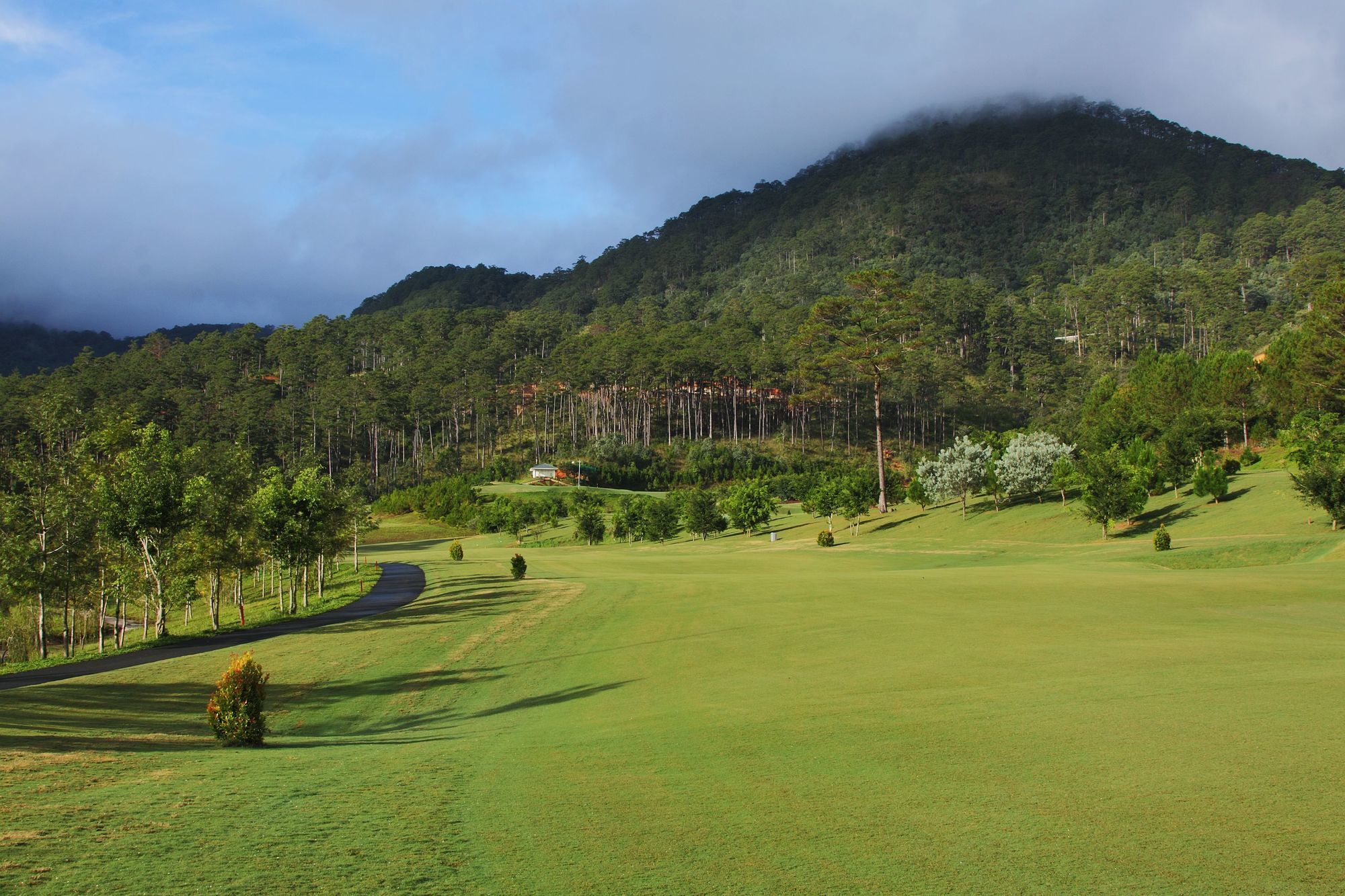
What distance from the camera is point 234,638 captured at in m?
26.1

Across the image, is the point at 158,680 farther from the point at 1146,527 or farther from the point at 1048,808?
the point at 1146,527

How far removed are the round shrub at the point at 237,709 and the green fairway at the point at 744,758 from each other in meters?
0.60

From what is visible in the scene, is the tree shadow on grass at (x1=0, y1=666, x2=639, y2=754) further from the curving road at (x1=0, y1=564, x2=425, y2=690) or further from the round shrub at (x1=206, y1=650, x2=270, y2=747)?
the curving road at (x1=0, y1=564, x2=425, y2=690)

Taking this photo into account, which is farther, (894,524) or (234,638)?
(894,524)

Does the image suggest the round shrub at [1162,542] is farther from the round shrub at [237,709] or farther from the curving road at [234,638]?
the round shrub at [237,709]

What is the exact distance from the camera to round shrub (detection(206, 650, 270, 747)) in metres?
Result: 11.7

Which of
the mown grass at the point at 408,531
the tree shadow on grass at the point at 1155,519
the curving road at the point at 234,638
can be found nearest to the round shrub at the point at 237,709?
the curving road at the point at 234,638

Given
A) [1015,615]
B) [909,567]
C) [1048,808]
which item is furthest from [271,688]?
[909,567]

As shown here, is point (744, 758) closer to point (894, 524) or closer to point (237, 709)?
point (237, 709)

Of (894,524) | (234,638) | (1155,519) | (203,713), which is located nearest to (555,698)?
(203,713)

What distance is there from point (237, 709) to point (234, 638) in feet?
53.2

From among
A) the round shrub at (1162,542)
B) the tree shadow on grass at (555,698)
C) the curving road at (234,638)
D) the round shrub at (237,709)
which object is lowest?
the curving road at (234,638)

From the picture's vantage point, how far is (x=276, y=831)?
6.72 meters

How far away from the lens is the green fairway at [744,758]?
5887 millimetres
